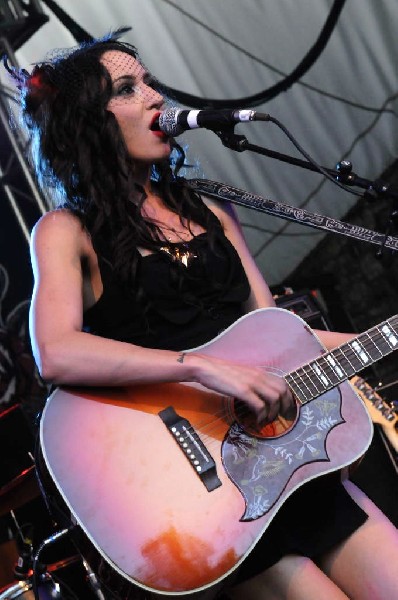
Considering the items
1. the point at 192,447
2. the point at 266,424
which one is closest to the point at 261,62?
the point at 266,424

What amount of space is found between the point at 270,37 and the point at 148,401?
3.64 m

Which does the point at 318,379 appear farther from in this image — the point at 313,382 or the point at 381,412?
the point at 381,412

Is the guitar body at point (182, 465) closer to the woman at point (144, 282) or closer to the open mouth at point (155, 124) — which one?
the woman at point (144, 282)

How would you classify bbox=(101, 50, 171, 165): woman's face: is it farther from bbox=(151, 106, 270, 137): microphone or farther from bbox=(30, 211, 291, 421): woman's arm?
bbox=(30, 211, 291, 421): woman's arm

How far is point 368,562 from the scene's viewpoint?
193 cm

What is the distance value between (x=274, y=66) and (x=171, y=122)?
3120 millimetres

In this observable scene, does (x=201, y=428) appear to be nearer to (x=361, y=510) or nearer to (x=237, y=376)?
(x=237, y=376)

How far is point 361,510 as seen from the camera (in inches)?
80.0

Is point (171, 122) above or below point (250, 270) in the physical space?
above

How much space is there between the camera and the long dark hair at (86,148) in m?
2.34

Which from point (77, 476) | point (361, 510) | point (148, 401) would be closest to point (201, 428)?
point (148, 401)

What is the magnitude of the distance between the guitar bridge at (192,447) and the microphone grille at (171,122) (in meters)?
0.86

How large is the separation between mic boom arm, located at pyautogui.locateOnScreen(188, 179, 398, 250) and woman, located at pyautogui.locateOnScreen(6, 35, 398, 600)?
0.21ft

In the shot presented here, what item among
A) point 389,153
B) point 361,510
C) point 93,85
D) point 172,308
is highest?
point 93,85
